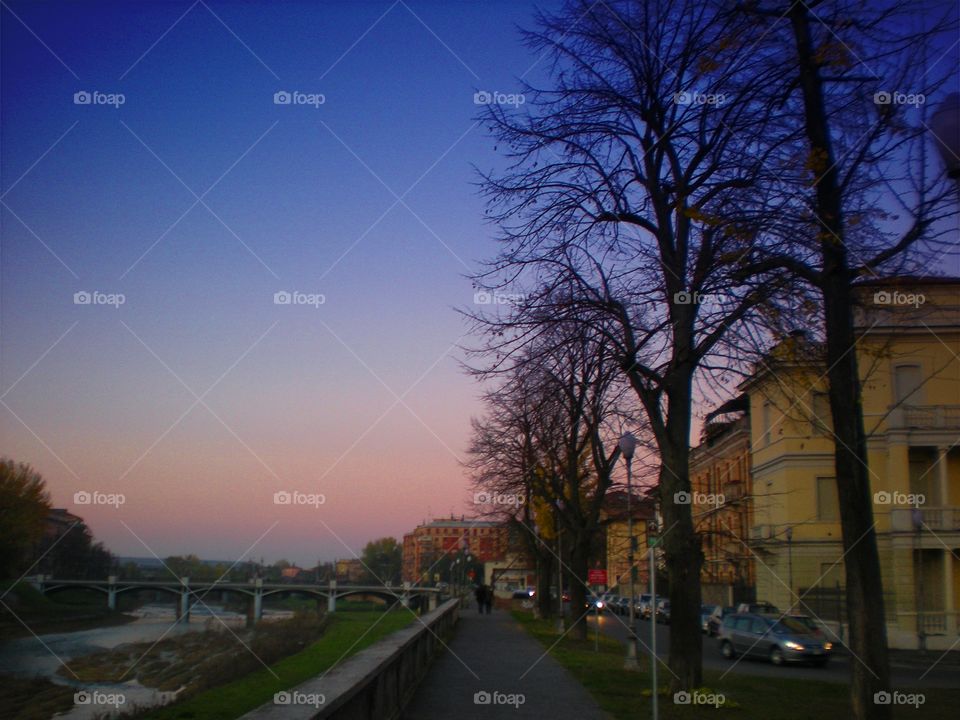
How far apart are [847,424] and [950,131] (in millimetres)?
3308

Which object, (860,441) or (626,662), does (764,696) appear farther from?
(860,441)

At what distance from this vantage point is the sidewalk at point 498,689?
1280cm

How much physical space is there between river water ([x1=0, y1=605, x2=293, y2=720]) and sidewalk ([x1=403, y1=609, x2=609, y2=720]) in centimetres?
487

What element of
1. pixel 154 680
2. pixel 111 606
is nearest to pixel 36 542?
pixel 111 606

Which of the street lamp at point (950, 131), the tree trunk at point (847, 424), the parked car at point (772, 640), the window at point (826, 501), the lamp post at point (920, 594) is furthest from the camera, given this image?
the window at point (826, 501)

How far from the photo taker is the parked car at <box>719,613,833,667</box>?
28062 mm

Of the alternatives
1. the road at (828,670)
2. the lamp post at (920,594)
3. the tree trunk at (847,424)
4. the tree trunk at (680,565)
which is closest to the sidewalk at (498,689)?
the tree trunk at (680,565)

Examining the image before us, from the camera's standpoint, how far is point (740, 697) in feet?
49.4

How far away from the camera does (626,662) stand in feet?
68.5

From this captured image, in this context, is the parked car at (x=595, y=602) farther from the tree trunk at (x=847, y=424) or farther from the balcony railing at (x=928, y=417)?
the tree trunk at (x=847, y=424)

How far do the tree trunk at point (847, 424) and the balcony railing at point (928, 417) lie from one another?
3141cm

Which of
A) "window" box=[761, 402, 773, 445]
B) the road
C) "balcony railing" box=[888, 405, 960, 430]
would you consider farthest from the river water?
"window" box=[761, 402, 773, 445]

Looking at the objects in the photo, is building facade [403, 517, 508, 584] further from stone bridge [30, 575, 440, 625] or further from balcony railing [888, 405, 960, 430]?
stone bridge [30, 575, 440, 625]

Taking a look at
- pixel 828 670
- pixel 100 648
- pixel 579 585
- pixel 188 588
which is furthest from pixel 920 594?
pixel 100 648
